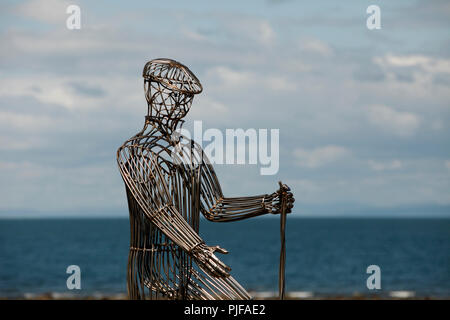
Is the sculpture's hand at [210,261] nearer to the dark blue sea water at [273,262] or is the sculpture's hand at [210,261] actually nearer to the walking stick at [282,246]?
the walking stick at [282,246]

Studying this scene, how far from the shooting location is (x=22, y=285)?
44281 millimetres

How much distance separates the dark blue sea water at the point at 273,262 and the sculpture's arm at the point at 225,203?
84.3 ft

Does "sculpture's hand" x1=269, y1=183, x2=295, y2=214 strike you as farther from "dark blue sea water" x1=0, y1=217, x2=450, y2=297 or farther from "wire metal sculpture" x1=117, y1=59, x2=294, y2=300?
"dark blue sea water" x1=0, y1=217, x2=450, y2=297

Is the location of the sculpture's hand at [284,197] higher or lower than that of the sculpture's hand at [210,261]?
higher

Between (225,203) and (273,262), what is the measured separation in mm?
46602

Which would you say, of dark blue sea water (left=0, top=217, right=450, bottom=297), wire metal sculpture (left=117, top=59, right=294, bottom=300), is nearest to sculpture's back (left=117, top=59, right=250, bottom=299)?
wire metal sculpture (left=117, top=59, right=294, bottom=300)

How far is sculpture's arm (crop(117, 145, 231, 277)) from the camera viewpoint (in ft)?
26.0

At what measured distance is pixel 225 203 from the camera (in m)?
9.00

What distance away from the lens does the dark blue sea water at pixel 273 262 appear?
43.6 metres

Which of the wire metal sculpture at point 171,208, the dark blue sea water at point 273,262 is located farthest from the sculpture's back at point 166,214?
the dark blue sea water at point 273,262

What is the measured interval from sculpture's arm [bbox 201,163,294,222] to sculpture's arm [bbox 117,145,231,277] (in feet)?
2.45
